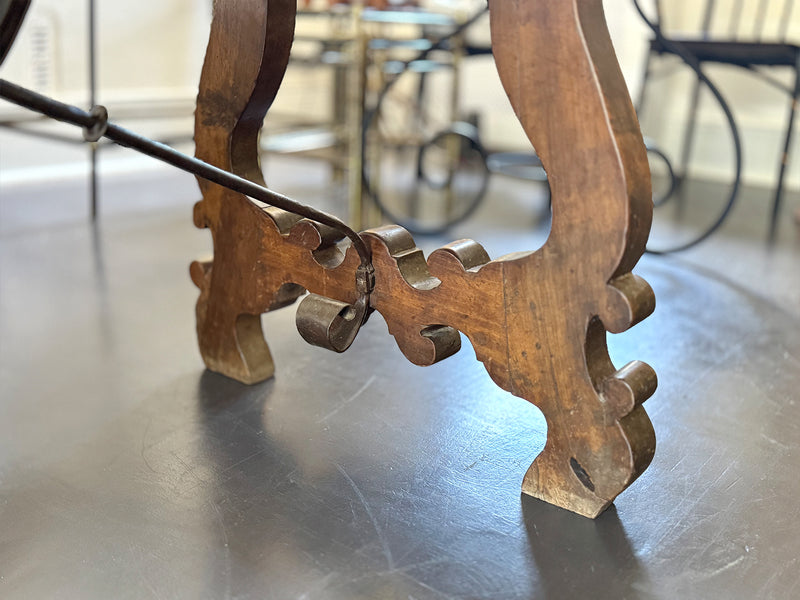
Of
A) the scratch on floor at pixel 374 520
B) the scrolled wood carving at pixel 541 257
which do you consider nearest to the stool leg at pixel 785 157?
the scrolled wood carving at pixel 541 257

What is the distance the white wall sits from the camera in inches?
114

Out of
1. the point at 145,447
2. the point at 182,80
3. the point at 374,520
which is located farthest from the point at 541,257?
the point at 182,80

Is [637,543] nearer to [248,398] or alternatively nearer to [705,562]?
[705,562]

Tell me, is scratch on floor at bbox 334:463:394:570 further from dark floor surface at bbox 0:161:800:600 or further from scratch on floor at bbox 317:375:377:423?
scratch on floor at bbox 317:375:377:423

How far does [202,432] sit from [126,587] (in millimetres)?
350

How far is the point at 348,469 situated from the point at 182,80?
2.67 m

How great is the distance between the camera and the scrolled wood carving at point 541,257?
34.9 inches

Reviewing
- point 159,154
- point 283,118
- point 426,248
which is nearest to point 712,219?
point 426,248

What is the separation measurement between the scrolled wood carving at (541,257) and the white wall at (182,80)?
6.30ft

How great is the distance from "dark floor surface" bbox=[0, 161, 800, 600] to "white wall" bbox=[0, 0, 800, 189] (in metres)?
1.34

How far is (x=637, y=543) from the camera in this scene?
0.94m

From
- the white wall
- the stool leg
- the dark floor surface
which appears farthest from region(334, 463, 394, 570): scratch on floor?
the white wall

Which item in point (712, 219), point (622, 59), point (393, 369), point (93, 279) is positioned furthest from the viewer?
point (622, 59)

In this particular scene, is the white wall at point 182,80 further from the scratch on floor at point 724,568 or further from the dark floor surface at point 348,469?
the scratch on floor at point 724,568
